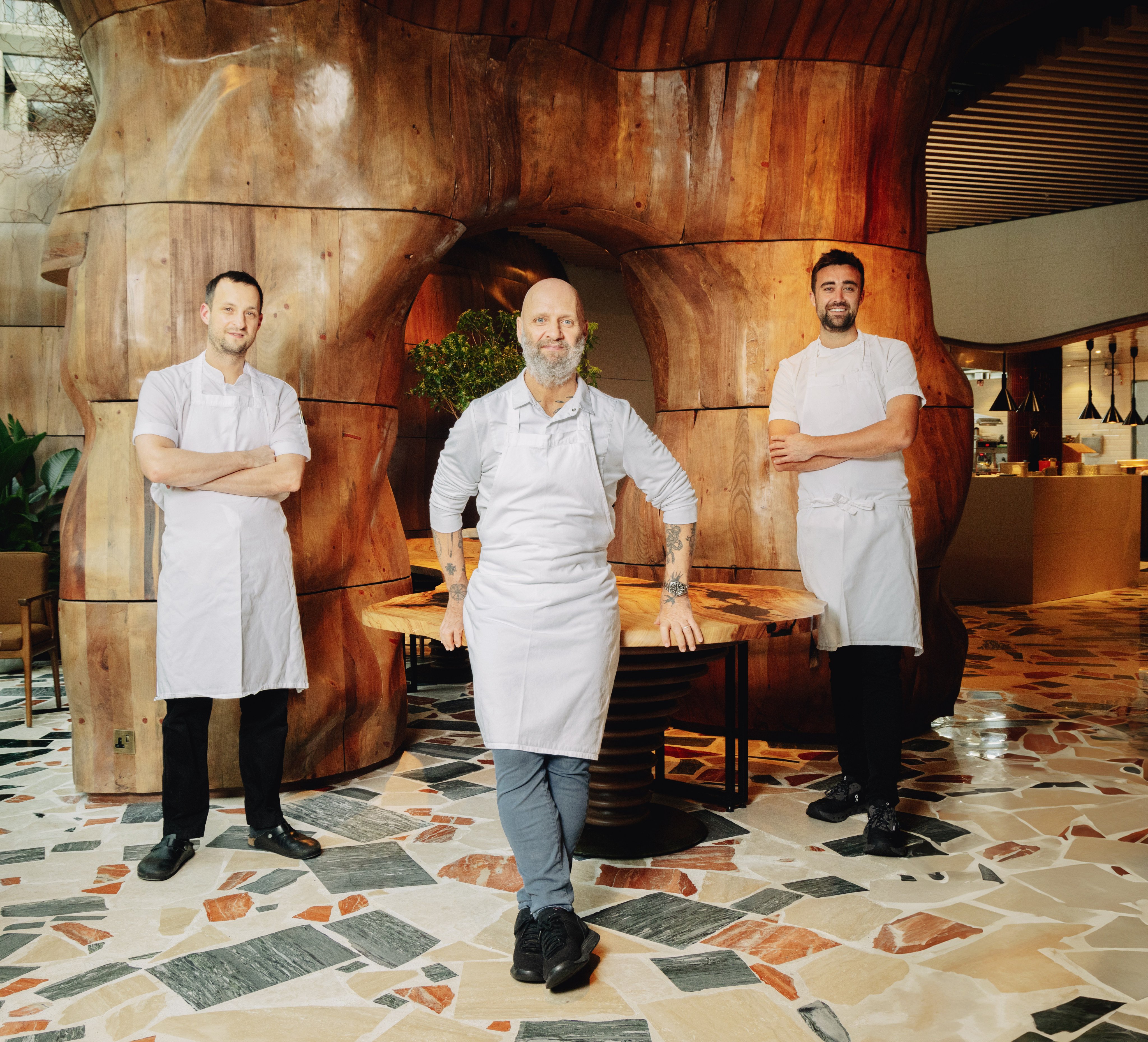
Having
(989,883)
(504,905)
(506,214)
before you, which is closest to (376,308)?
(506,214)

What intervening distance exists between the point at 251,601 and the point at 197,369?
77 centimetres

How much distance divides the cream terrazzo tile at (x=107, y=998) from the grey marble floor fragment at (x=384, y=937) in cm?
49

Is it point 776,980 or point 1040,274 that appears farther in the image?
point 1040,274

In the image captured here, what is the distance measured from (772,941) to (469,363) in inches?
162

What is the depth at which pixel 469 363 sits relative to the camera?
613cm

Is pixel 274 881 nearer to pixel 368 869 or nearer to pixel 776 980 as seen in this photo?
pixel 368 869

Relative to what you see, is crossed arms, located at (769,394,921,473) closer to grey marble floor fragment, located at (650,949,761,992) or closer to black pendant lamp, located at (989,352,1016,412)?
grey marble floor fragment, located at (650,949,761,992)

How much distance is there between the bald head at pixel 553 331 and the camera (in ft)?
8.44

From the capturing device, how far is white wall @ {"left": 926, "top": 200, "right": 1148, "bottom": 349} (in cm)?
919

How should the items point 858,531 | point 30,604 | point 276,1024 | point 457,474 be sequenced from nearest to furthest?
point 276,1024
point 457,474
point 858,531
point 30,604

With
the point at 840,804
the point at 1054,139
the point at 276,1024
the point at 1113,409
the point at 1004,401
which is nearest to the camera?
the point at 276,1024

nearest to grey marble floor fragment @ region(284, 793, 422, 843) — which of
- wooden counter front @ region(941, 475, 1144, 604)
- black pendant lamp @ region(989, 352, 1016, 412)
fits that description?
wooden counter front @ region(941, 475, 1144, 604)

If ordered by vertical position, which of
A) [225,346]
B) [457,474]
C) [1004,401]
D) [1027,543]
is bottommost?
[1027,543]

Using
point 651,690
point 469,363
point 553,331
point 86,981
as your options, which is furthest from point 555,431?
point 469,363
